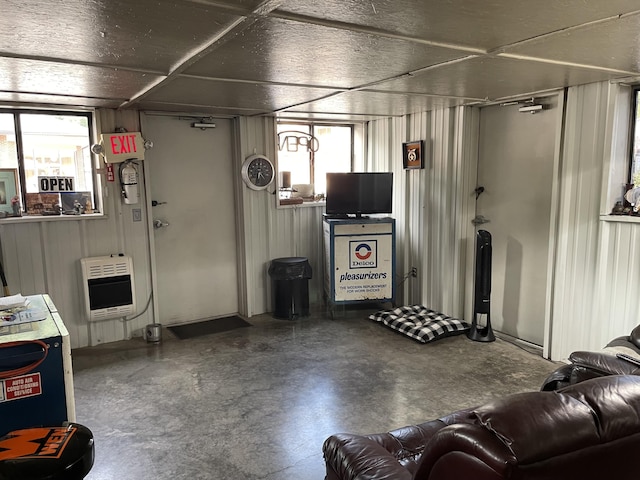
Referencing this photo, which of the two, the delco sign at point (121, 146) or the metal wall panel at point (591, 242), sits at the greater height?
the delco sign at point (121, 146)

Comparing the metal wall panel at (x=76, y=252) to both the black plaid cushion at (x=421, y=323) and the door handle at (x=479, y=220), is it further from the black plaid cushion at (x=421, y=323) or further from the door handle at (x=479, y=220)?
the door handle at (x=479, y=220)

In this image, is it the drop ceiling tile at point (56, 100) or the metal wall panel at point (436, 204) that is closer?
the drop ceiling tile at point (56, 100)

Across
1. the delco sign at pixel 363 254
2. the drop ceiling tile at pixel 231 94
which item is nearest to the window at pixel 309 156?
the delco sign at pixel 363 254

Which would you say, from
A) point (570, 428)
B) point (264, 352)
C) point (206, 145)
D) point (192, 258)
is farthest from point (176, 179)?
point (570, 428)

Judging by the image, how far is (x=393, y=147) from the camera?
5.57 m

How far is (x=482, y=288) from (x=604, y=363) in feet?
6.82

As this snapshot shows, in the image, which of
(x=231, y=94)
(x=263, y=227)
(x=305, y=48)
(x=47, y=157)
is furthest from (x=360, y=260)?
(x=47, y=157)

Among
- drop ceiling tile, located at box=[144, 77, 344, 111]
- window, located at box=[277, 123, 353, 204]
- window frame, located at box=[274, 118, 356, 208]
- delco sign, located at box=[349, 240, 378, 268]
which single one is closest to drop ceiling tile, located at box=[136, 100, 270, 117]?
drop ceiling tile, located at box=[144, 77, 344, 111]

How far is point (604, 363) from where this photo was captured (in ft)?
7.73

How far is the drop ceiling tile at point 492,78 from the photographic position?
286 centimetres

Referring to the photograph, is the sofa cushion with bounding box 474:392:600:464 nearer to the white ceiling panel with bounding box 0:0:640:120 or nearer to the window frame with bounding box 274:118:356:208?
the white ceiling panel with bounding box 0:0:640:120

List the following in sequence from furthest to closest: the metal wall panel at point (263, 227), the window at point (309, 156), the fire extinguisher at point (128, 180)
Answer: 1. the window at point (309, 156)
2. the metal wall panel at point (263, 227)
3. the fire extinguisher at point (128, 180)

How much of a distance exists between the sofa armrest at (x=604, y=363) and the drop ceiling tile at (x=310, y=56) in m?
1.76

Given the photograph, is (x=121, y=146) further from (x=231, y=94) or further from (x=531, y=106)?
(x=531, y=106)
